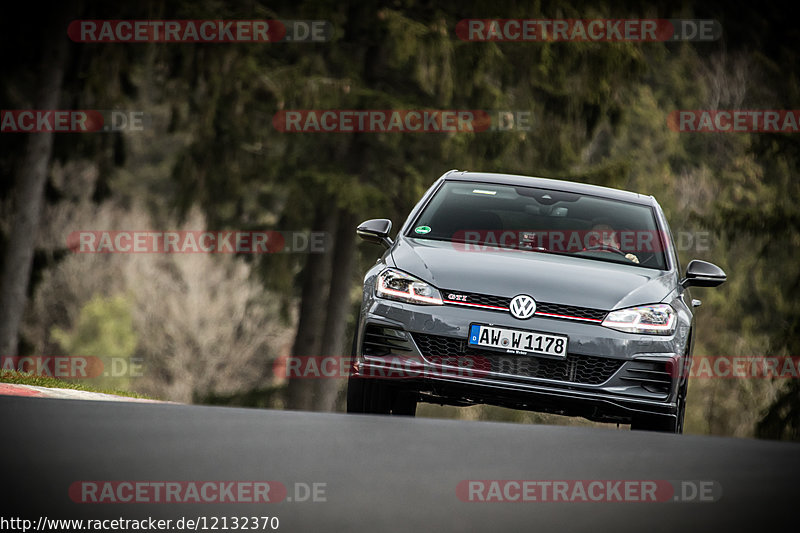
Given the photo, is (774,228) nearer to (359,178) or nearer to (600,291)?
(359,178)

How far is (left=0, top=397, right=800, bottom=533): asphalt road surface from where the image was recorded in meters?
5.15

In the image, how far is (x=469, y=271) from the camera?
7.88m

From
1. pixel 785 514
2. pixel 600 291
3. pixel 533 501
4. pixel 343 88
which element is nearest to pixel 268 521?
pixel 533 501

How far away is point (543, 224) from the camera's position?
9.09 m

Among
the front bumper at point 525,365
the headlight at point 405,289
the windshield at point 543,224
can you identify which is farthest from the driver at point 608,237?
the headlight at point 405,289

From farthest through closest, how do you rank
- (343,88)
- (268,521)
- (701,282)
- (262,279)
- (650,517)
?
(262,279)
(343,88)
(701,282)
(650,517)
(268,521)

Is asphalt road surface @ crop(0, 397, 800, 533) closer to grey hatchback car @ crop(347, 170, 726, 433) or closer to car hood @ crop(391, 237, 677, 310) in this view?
grey hatchback car @ crop(347, 170, 726, 433)

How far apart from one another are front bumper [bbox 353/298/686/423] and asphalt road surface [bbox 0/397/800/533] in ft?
0.73

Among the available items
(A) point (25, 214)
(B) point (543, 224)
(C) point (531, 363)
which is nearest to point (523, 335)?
(C) point (531, 363)

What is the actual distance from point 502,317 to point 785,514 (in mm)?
2459

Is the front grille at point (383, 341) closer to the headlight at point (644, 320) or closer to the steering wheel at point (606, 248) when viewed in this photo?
the headlight at point (644, 320)

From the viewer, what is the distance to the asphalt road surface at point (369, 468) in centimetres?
515

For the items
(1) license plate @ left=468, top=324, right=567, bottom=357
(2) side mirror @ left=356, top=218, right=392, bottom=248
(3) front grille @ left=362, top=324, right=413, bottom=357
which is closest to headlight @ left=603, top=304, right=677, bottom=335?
(1) license plate @ left=468, top=324, right=567, bottom=357

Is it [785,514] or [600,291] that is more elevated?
[600,291]
